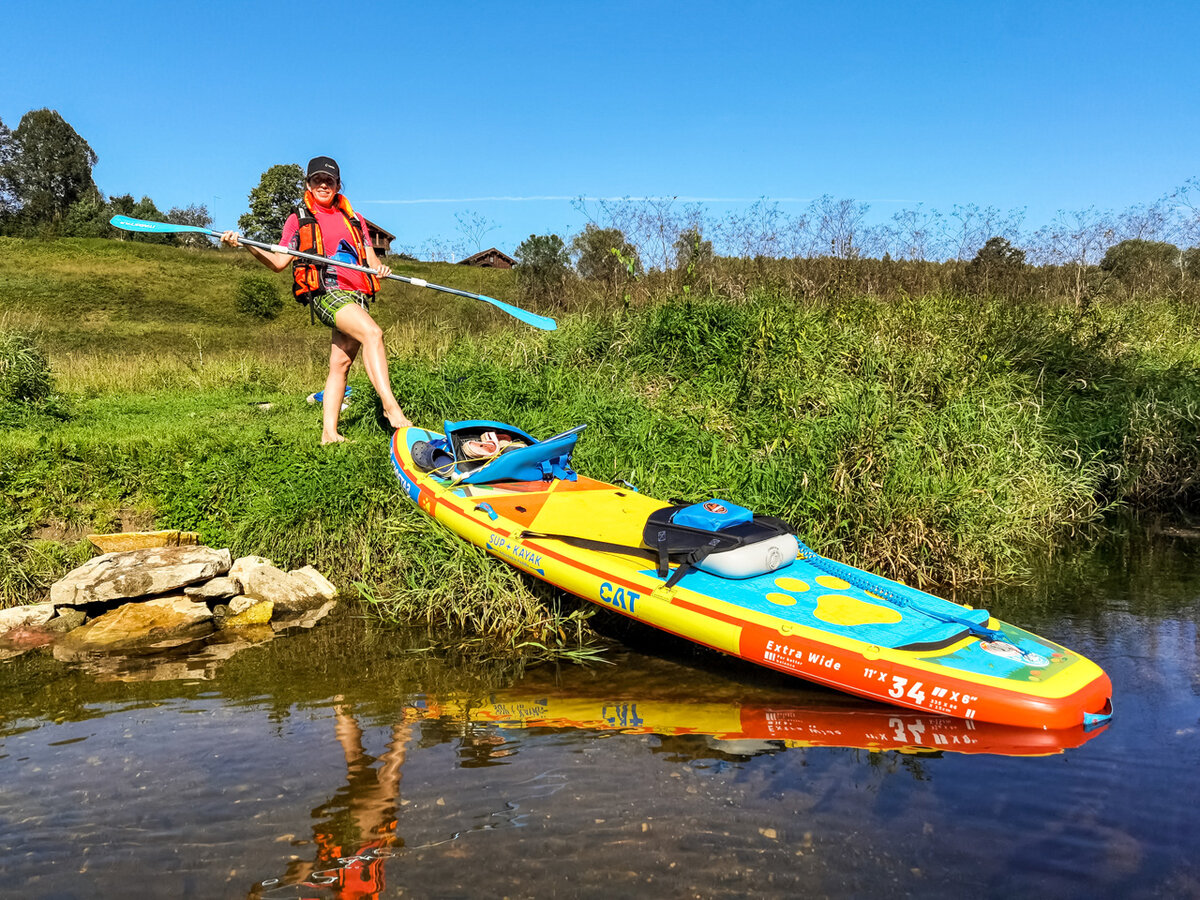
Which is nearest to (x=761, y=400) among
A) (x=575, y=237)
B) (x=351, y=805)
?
(x=575, y=237)

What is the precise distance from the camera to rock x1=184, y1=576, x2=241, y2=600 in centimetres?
545

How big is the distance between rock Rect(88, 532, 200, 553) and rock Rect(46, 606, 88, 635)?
1.51 feet

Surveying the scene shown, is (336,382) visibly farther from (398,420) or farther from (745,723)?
(745,723)

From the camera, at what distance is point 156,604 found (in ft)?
17.6

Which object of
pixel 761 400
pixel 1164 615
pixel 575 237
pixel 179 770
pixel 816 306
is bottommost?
pixel 179 770

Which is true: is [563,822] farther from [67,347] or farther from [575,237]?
[67,347]

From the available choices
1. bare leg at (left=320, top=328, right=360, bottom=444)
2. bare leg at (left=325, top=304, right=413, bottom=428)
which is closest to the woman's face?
bare leg at (left=325, top=304, right=413, bottom=428)

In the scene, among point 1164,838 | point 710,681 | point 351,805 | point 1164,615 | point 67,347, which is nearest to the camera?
point 1164,838

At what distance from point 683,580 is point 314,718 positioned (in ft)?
6.30

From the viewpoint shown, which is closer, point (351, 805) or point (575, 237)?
point (351, 805)

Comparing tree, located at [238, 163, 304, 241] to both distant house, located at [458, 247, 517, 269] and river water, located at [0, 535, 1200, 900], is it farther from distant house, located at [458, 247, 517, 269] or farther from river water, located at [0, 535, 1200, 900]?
river water, located at [0, 535, 1200, 900]

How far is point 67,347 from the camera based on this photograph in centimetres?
2298

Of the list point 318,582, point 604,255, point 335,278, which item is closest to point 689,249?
point 604,255

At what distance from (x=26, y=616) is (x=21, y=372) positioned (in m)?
3.65
